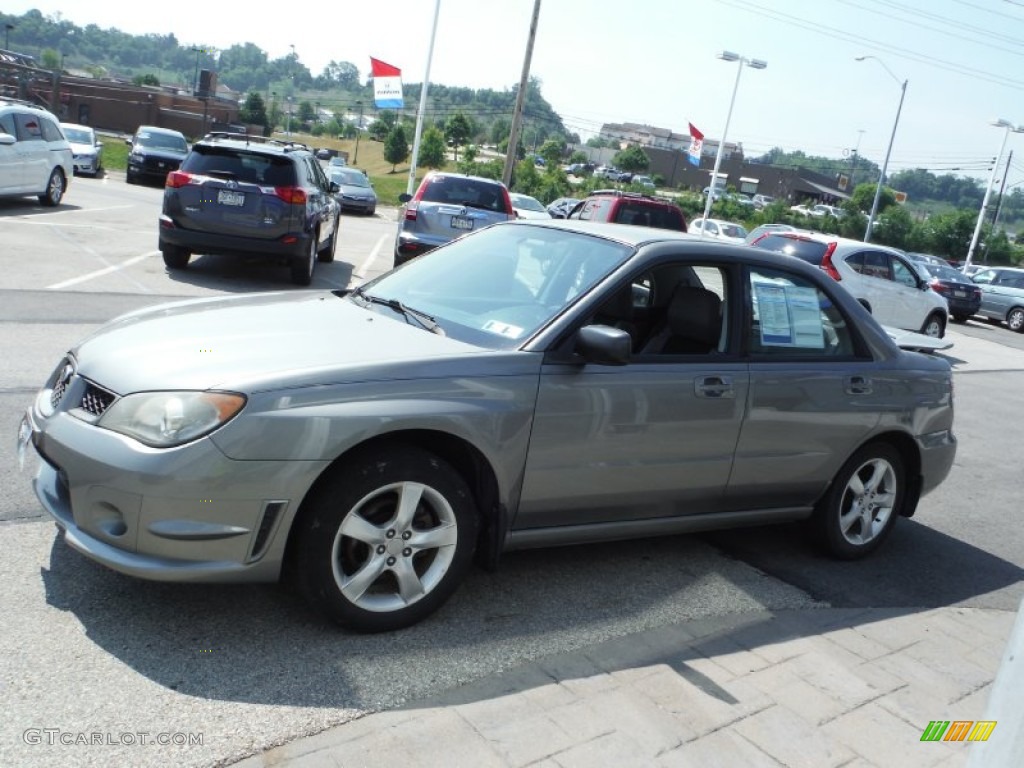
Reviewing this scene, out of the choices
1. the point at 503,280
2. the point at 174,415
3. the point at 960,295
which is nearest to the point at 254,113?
the point at 960,295

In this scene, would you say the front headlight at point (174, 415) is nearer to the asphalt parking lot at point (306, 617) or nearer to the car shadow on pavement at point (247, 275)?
the asphalt parking lot at point (306, 617)

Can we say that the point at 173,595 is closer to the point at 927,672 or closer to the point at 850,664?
the point at 850,664

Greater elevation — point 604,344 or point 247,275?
point 604,344

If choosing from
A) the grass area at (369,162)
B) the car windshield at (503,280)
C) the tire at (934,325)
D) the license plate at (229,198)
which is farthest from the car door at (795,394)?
the grass area at (369,162)

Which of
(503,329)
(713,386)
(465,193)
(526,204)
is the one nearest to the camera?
(503,329)

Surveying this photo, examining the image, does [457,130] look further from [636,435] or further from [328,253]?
[636,435]

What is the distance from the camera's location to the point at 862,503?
546 cm

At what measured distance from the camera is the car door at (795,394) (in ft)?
15.8

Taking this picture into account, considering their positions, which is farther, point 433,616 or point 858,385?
point 858,385

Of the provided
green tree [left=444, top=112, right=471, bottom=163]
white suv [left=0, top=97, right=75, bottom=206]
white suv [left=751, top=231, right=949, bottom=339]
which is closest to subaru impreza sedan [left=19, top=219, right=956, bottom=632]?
white suv [left=751, top=231, right=949, bottom=339]

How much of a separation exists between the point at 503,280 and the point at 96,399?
75.5 inches

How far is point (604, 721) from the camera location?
339 centimetres

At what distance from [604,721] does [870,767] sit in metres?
0.93

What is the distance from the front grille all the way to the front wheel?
92.4 feet
